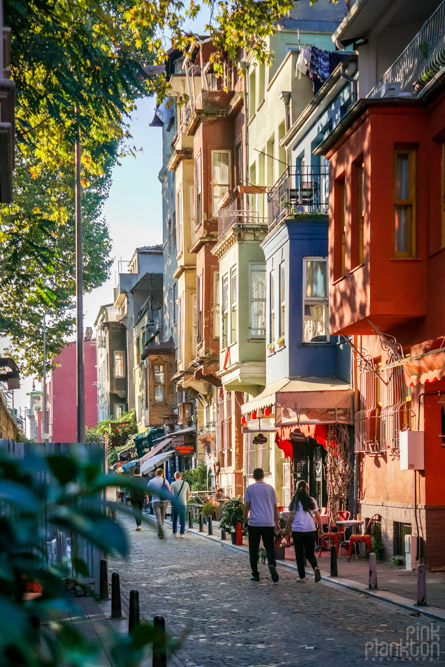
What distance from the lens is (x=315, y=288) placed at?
26719 millimetres

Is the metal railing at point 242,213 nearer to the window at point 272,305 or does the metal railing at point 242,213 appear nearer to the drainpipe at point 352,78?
the window at point 272,305

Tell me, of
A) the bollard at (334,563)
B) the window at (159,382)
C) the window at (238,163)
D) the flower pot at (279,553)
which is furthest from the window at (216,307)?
the bollard at (334,563)

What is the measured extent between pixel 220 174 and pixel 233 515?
16.7 meters

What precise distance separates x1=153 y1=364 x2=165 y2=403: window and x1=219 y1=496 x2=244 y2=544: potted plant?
27.0m

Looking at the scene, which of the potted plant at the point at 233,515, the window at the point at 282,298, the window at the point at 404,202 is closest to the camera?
the window at the point at 404,202

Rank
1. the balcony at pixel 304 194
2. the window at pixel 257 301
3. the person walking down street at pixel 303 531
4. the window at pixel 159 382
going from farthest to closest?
the window at pixel 159 382
the window at pixel 257 301
the balcony at pixel 304 194
the person walking down street at pixel 303 531

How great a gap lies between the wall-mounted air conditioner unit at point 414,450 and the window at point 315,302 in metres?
7.85

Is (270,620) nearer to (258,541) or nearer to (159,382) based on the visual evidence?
(258,541)

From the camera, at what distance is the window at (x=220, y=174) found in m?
39.7

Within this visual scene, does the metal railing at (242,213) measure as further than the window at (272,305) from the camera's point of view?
Yes

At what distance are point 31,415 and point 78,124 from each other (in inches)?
5493

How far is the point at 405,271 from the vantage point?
19094 millimetres

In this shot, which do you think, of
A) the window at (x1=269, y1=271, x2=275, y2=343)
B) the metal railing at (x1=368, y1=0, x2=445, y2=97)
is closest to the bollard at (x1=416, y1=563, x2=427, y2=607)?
the metal railing at (x1=368, y1=0, x2=445, y2=97)

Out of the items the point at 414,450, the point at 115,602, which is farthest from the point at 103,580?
the point at 414,450
